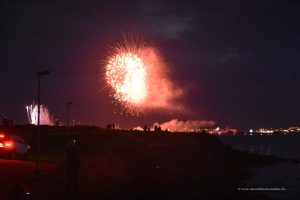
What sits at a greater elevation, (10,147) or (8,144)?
(8,144)

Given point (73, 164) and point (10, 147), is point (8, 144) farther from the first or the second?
point (73, 164)

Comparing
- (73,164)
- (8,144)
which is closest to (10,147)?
(8,144)

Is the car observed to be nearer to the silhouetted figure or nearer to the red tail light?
the red tail light

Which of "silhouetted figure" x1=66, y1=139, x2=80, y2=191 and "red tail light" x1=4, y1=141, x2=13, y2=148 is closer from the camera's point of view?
"silhouetted figure" x1=66, y1=139, x2=80, y2=191

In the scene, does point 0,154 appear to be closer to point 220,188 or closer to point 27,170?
point 27,170

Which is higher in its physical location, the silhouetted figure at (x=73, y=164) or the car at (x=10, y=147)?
the car at (x=10, y=147)

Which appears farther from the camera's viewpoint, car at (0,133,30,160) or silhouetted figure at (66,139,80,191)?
car at (0,133,30,160)

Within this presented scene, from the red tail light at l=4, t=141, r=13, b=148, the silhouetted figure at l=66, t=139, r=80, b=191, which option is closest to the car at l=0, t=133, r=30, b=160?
the red tail light at l=4, t=141, r=13, b=148

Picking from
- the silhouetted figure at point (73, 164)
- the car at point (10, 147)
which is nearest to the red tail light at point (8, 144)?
the car at point (10, 147)

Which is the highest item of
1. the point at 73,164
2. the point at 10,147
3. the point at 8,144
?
the point at 8,144

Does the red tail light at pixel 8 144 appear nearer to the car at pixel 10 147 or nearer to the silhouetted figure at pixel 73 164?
the car at pixel 10 147

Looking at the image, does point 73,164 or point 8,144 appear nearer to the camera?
point 73,164

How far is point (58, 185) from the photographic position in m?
24.0

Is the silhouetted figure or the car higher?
the car
